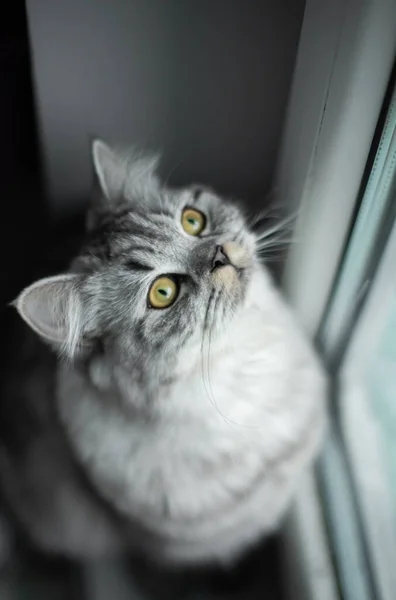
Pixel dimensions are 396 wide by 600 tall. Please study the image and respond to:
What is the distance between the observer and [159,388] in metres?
0.88

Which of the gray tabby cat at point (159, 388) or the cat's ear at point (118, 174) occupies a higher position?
the cat's ear at point (118, 174)

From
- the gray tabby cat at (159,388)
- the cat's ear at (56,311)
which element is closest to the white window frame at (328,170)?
the gray tabby cat at (159,388)

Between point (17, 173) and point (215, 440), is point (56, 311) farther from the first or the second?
A: point (17, 173)

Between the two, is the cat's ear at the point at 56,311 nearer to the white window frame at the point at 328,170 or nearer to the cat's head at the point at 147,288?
the cat's head at the point at 147,288

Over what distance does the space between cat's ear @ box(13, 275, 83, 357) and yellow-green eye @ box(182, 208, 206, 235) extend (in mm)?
206

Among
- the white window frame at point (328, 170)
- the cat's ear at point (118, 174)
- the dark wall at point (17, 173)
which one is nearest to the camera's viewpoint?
the white window frame at point (328, 170)

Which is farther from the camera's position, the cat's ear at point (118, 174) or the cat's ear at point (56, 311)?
the cat's ear at point (118, 174)

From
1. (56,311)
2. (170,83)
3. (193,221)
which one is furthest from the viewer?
(170,83)

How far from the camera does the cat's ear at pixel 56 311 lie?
2.59 ft

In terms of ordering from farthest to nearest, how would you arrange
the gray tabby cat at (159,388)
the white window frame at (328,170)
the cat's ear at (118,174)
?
the cat's ear at (118,174), the gray tabby cat at (159,388), the white window frame at (328,170)

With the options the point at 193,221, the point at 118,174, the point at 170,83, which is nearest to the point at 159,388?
the point at 193,221

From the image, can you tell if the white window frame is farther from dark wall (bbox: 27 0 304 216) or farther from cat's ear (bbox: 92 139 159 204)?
cat's ear (bbox: 92 139 159 204)

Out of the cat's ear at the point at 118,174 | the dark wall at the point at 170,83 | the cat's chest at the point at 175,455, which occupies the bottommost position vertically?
the cat's chest at the point at 175,455

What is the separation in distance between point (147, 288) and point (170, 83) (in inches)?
18.3
